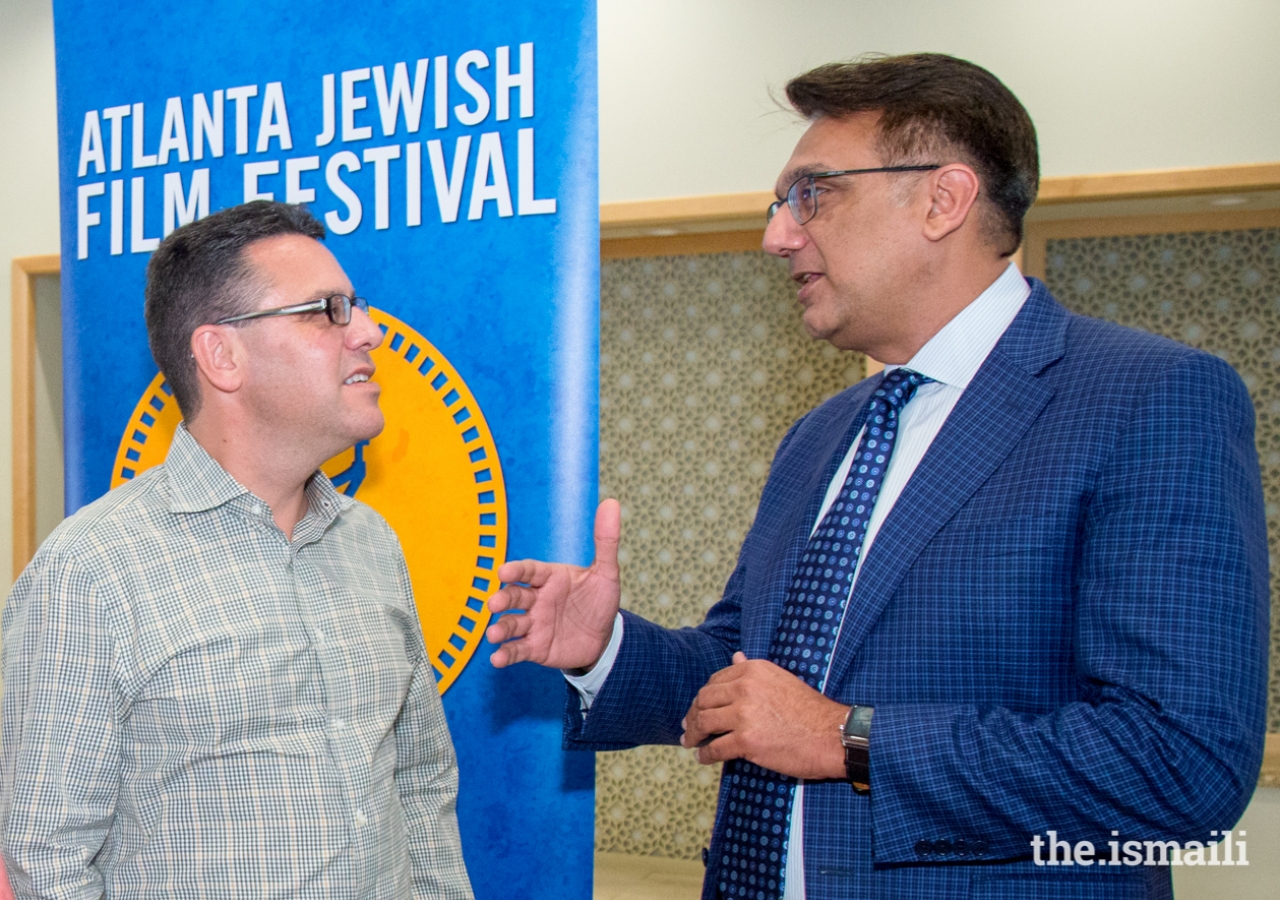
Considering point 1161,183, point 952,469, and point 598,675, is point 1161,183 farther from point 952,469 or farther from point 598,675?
point 598,675

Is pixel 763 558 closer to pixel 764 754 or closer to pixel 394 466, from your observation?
pixel 764 754

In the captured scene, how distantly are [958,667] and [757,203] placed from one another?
2382mm

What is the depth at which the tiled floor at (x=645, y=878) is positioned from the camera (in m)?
3.88

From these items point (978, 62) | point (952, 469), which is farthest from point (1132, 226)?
point (952, 469)

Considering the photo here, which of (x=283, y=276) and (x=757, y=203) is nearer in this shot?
(x=283, y=276)

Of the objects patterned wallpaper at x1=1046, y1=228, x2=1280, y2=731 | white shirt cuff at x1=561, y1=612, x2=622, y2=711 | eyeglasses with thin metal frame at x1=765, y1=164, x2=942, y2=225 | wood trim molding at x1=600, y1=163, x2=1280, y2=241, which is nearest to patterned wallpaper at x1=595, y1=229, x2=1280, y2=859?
wood trim molding at x1=600, y1=163, x2=1280, y2=241

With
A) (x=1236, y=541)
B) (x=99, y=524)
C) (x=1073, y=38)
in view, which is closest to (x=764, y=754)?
(x=1236, y=541)

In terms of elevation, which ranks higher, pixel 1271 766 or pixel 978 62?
pixel 978 62

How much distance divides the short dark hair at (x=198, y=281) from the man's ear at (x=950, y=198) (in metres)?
0.94

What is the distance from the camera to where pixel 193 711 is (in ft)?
4.63

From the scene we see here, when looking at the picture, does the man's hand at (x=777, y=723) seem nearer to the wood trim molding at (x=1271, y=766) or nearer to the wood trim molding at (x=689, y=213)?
the wood trim molding at (x=689, y=213)

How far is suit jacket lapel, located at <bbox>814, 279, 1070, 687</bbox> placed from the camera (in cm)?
132

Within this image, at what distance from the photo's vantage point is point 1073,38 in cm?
320

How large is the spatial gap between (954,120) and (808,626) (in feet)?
2.30
